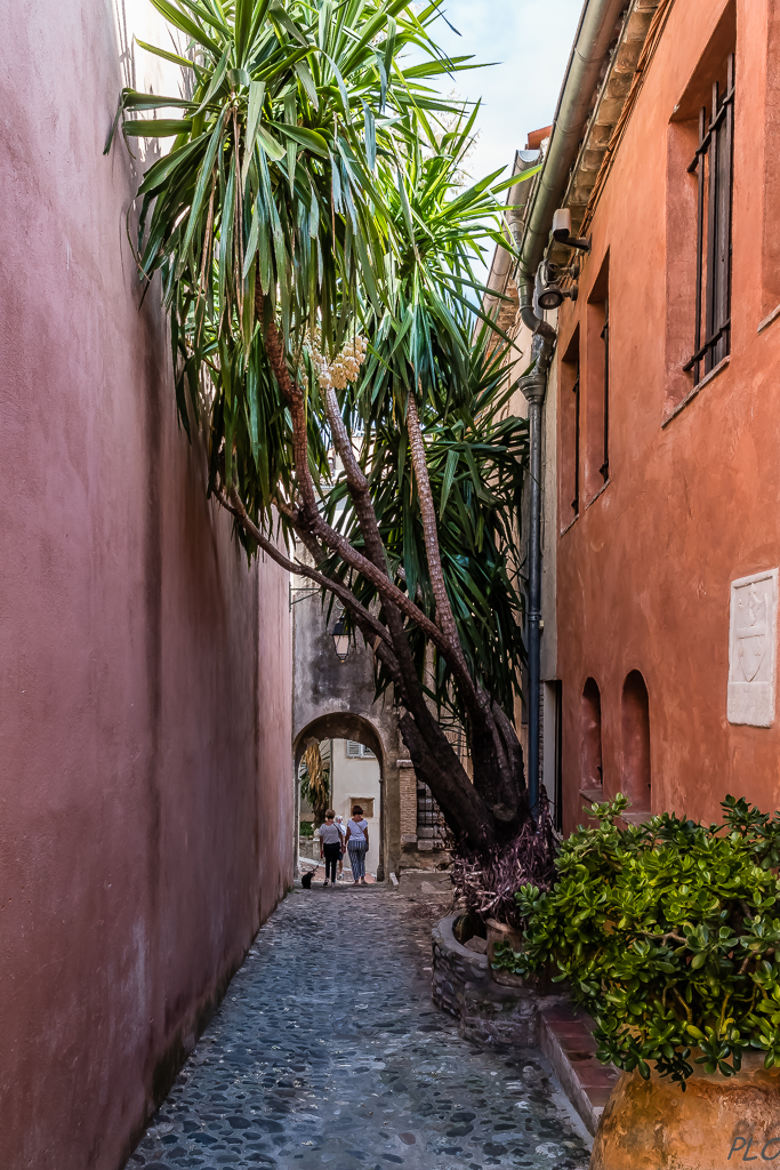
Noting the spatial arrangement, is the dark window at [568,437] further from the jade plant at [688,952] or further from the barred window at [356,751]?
the barred window at [356,751]

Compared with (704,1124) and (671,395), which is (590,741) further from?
(704,1124)

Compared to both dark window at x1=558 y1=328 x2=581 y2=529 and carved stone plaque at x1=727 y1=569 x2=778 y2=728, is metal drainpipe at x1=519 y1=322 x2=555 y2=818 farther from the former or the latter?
carved stone plaque at x1=727 y1=569 x2=778 y2=728

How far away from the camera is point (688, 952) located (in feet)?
7.81

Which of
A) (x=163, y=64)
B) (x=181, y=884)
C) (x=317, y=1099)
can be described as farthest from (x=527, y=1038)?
(x=163, y=64)

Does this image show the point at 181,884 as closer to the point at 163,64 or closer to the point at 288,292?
the point at 288,292

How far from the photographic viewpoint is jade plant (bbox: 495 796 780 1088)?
2.26 meters

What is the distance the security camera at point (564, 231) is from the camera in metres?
6.59

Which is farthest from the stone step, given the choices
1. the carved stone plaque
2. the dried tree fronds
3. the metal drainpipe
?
the metal drainpipe

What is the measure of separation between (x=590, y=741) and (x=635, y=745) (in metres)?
1.25

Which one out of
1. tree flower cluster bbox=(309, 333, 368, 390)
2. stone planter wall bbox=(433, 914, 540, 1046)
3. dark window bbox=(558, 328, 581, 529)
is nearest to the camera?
tree flower cluster bbox=(309, 333, 368, 390)

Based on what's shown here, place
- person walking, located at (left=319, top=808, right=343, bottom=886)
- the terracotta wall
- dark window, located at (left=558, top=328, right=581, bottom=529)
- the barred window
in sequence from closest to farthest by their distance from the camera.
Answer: the terracotta wall → dark window, located at (left=558, top=328, right=581, bottom=529) → person walking, located at (left=319, top=808, right=343, bottom=886) → the barred window

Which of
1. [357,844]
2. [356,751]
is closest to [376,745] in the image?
[357,844]

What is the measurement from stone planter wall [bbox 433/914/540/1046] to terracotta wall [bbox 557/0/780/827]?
1.30 m

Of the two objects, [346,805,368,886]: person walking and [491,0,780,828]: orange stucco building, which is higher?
[491,0,780,828]: orange stucco building
